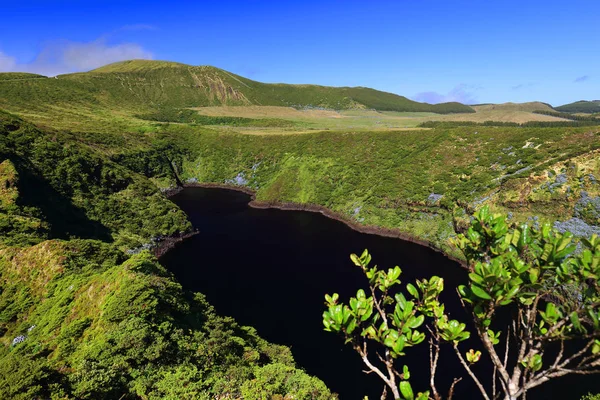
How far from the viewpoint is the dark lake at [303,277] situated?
33906 millimetres

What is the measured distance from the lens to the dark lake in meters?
33.9

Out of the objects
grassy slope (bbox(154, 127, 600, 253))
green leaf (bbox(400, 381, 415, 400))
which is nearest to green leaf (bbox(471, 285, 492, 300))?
green leaf (bbox(400, 381, 415, 400))

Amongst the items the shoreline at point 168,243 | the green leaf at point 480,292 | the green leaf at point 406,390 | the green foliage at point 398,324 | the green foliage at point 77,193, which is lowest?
the shoreline at point 168,243

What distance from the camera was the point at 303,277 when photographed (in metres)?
53.3

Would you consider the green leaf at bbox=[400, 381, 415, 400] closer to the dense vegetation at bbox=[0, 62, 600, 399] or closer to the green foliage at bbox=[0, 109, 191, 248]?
the dense vegetation at bbox=[0, 62, 600, 399]

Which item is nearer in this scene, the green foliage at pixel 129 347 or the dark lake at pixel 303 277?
the green foliage at pixel 129 347

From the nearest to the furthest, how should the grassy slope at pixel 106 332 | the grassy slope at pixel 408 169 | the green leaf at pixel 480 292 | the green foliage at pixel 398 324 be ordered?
the green leaf at pixel 480 292, the green foliage at pixel 398 324, the grassy slope at pixel 106 332, the grassy slope at pixel 408 169

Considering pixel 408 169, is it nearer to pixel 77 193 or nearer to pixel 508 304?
pixel 77 193

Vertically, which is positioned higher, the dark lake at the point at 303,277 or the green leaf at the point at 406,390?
the green leaf at the point at 406,390

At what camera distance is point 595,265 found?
21.4 feet

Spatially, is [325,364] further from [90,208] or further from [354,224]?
[90,208]

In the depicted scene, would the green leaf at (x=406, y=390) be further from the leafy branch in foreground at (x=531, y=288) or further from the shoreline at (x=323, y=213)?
the shoreline at (x=323, y=213)

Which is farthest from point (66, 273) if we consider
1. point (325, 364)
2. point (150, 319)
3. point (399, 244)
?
point (399, 244)

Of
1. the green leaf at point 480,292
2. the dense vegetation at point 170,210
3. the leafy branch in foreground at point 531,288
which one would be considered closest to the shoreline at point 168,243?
the dense vegetation at point 170,210
